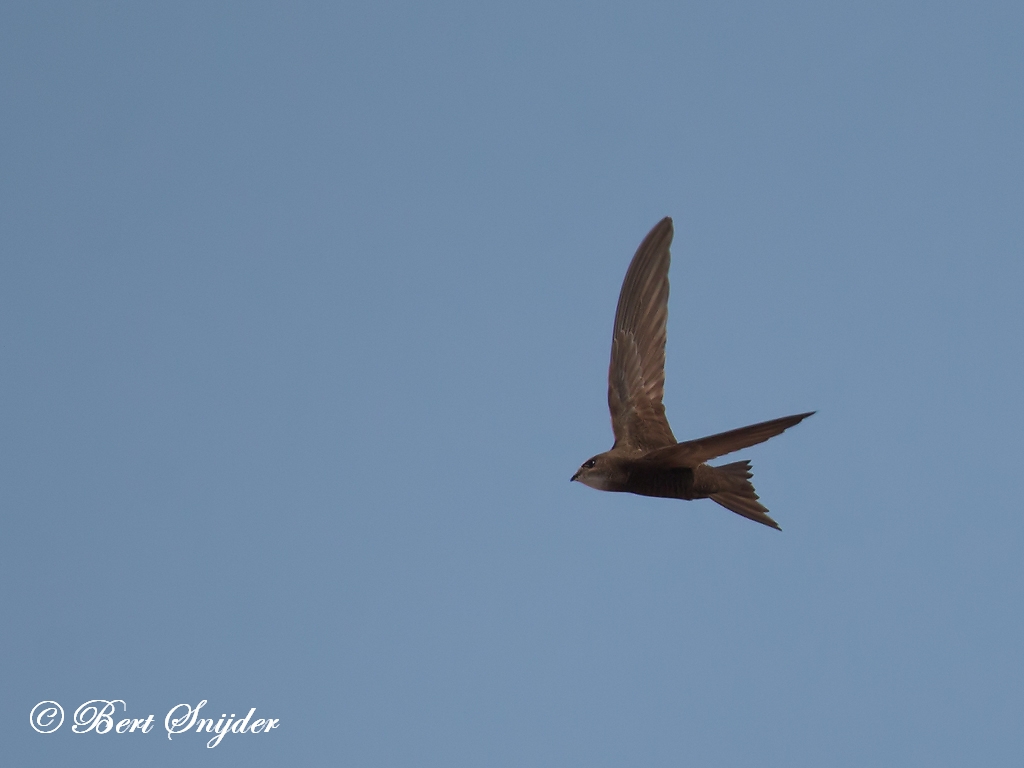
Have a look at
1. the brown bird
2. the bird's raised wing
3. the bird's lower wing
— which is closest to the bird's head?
the brown bird

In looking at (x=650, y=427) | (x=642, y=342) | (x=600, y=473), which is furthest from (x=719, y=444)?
(x=642, y=342)

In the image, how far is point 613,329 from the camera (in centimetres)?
720

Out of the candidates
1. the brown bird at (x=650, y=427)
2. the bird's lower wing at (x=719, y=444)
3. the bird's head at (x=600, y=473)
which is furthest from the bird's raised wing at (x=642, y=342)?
the bird's lower wing at (x=719, y=444)

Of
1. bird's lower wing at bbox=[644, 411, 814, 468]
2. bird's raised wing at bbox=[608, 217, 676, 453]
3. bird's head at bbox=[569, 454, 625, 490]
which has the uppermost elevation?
bird's raised wing at bbox=[608, 217, 676, 453]

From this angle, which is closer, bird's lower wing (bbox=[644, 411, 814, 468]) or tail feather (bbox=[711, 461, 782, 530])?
bird's lower wing (bbox=[644, 411, 814, 468])

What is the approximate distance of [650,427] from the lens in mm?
6762

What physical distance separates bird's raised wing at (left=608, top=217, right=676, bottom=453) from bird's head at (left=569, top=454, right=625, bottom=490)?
20.3 inches

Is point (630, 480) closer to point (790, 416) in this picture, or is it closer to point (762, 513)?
point (762, 513)

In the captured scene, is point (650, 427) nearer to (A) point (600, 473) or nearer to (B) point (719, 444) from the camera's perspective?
(A) point (600, 473)

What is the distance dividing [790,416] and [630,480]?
1.75m

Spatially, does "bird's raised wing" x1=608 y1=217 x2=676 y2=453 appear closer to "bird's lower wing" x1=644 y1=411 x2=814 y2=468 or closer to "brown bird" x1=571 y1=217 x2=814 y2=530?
"brown bird" x1=571 y1=217 x2=814 y2=530

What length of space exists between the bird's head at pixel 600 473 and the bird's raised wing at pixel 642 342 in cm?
51

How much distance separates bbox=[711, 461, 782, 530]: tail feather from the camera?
6219mm

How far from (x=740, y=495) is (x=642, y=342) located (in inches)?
52.0
